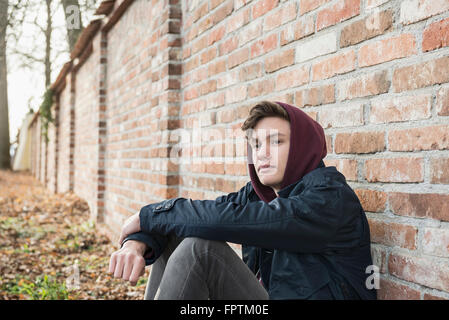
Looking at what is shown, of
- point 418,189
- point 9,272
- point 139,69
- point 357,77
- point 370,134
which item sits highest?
point 139,69

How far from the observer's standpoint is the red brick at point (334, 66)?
2.04m

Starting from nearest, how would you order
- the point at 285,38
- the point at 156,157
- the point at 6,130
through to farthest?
the point at 285,38
the point at 156,157
the point at 6,130

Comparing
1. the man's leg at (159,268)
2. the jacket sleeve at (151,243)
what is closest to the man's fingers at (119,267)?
the jacket sleeve at (151,243)

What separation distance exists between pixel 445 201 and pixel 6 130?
22.8 m

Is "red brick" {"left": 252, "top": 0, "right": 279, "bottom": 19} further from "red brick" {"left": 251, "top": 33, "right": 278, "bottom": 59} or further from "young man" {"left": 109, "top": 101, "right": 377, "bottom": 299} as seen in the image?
"young man" {"left": 109, "top": 101, "right": 377, "bottom": 299}

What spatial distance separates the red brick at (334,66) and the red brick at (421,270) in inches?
35.0

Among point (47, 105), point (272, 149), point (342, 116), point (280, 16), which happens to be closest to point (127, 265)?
point (272, 149)

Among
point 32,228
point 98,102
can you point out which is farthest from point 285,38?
point 32,228

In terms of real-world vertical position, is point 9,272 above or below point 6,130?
below

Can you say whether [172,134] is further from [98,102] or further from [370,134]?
[98,102]

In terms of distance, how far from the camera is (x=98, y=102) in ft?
21.9

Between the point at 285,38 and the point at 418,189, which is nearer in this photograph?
the point at 418,189

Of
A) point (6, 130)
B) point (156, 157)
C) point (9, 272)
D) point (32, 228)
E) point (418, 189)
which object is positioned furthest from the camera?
point (6, 130)

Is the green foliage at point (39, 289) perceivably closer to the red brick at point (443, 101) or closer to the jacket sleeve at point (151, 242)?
the jacket sleeve at point (151, 242)
